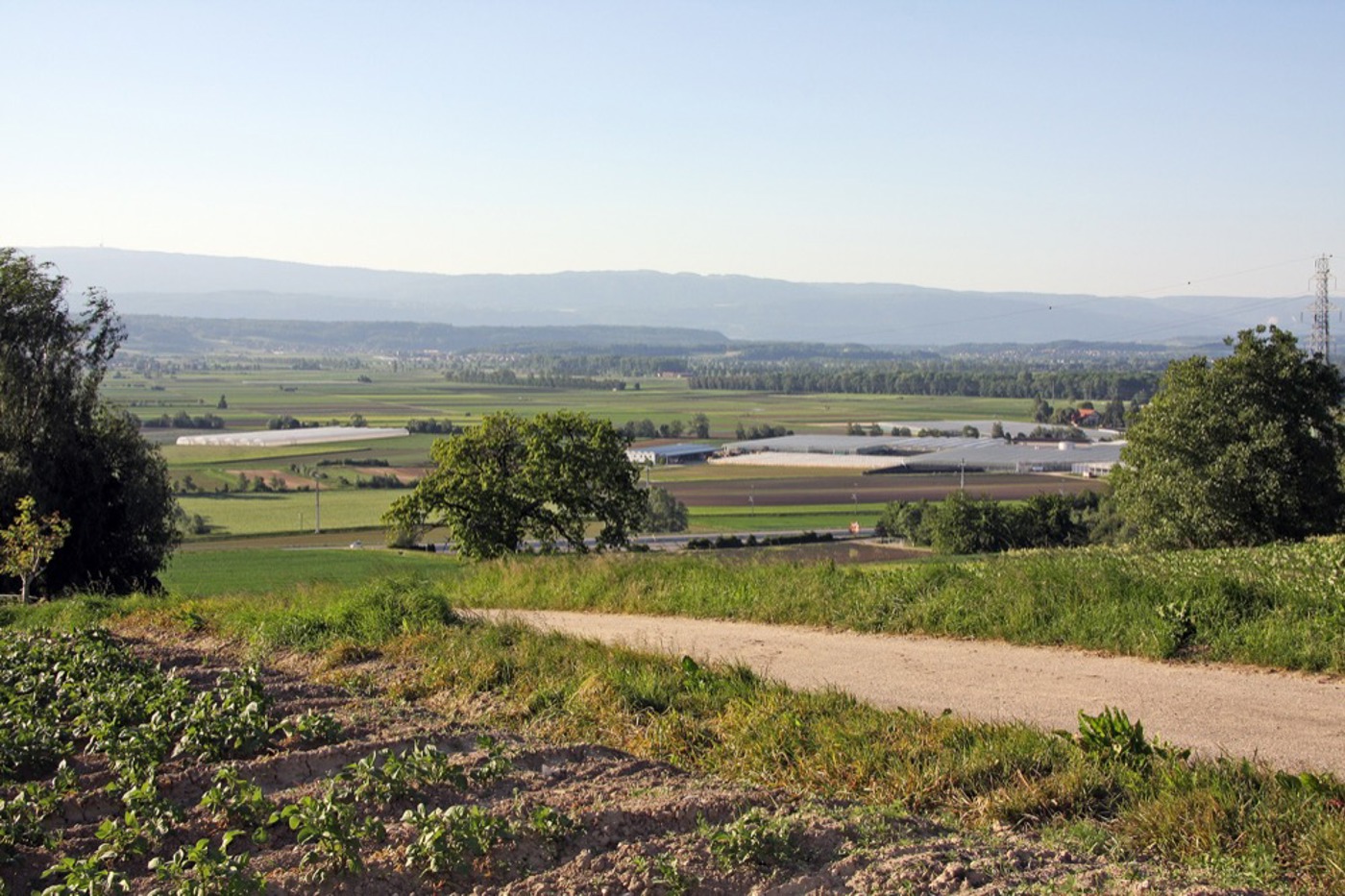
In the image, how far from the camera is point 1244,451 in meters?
33.6

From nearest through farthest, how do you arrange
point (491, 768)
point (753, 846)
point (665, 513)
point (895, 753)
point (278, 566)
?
point (753, 846) < point (491, 768) < point (895, 753) < point (278, 566) < point (665, 513)

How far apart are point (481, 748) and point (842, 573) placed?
9098 millimetres

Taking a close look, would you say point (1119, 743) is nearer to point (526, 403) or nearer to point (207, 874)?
point (207, 874)

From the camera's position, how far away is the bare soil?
6.08 meters

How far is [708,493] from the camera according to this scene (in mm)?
77688

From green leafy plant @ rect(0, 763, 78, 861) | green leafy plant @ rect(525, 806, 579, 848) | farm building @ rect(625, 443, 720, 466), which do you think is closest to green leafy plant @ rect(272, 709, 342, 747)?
green leafy plant @ rect(0, 763, 78, 861)

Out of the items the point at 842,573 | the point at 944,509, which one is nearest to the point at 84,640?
the point at 842,573

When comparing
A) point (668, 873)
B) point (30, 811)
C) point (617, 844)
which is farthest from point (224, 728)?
point (668, 873)

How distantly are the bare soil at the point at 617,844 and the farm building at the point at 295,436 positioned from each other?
323 feet

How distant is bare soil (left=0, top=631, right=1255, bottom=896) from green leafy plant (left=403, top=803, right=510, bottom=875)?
0.08m

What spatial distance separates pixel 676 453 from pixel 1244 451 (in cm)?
6935

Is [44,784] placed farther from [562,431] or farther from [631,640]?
[562,431]

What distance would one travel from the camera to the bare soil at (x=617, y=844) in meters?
6.08

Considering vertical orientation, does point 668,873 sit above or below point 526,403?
above
